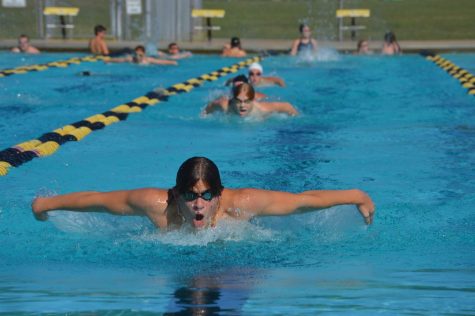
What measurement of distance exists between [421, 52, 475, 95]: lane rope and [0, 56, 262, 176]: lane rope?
377cm

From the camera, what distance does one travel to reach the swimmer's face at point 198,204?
4766mm

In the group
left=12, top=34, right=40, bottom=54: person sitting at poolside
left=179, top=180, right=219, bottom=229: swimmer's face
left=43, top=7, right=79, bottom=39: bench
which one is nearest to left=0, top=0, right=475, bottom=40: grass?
left=43, top=7, right=79, bottom=39: bench

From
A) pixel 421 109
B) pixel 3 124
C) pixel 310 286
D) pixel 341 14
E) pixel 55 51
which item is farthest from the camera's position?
→ pixel 341 14

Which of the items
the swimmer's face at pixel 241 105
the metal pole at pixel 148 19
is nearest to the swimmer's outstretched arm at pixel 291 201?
the swimmer's face at pixel 241 105

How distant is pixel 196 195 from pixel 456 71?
460 inches

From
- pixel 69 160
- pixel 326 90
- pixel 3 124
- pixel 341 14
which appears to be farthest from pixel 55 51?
pixel 69 160

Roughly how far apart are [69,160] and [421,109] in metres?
4.95

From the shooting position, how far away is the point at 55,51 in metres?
21.1

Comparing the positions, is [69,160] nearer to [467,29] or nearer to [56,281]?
[56,281]

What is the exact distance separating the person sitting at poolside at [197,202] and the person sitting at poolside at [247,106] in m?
4.83

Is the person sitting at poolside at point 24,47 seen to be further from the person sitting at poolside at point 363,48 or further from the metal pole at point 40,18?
the person sitting at poolside at point 363,48

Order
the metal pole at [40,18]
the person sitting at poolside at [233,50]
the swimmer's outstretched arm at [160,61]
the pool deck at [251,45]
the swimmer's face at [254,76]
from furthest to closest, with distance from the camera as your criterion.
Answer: the metal pole at [40,18]
the pool deck at [251,45]
the person sitting at poolside at [233,50]
the swimmer's outstretched arm at [160,61]
the swimmer's face at [254,76]

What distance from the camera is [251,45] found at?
2234 centimetres

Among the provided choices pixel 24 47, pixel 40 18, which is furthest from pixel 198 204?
pixel 40 18
